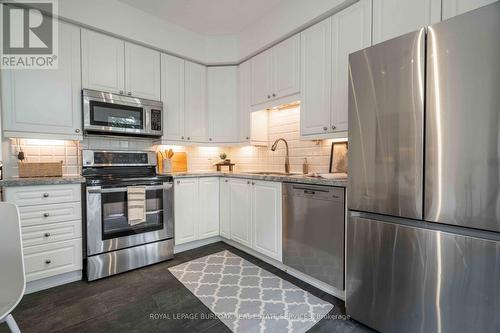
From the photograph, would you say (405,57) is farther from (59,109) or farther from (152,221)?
(59,109)

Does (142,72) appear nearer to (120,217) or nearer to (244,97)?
(244,97)

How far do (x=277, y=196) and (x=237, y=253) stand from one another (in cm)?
99

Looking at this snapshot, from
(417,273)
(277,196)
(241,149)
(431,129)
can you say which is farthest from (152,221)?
(431,129)

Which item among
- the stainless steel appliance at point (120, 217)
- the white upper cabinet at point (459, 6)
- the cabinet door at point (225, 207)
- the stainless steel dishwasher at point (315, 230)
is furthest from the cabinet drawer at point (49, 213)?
the white upper cabinet at point (459, 6)

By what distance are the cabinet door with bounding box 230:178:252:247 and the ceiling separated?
6.48 ft

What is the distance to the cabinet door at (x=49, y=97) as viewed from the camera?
211 centimetres

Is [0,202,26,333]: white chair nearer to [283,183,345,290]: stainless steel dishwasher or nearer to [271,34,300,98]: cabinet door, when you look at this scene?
[283,183,345,290]: stainless steel dishwasher

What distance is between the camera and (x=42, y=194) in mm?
1994

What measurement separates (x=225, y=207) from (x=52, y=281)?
180 centimetres

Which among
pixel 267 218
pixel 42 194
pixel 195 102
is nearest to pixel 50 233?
pixel 42 194

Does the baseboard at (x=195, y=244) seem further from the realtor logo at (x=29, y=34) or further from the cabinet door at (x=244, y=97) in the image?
the realtor logo at (x=29, y=34)

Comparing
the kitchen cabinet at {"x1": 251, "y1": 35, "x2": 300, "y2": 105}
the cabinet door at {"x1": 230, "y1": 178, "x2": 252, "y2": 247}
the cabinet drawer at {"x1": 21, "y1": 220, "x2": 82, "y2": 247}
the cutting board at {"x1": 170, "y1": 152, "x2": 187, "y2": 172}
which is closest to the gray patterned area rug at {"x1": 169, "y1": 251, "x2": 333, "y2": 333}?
the cabinet door at {"x1": 230, "y1": 178, "x2": 252, "y2": 247}

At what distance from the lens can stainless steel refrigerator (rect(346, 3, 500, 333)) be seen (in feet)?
3.73

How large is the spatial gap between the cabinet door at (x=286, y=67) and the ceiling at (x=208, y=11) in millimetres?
477
